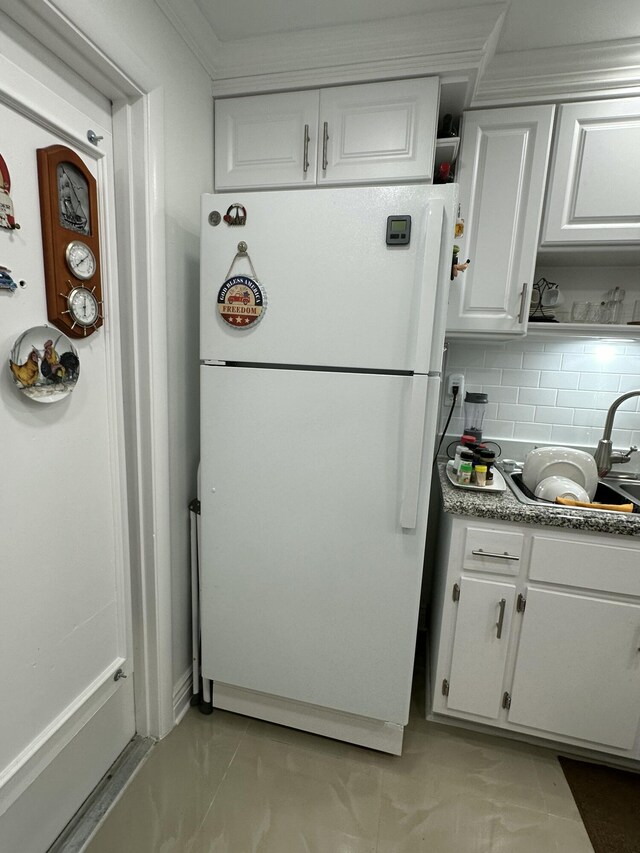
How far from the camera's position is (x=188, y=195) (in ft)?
4.47

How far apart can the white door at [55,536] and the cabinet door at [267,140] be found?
47 centimetres

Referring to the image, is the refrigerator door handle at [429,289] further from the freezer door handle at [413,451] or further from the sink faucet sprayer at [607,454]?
the sink faucet sprayer at [607,454]

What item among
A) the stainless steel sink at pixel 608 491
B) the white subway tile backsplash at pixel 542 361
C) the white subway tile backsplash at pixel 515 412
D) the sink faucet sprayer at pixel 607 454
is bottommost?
the stainless steel sink at pixel 608 491

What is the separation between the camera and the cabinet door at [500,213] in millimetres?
1435

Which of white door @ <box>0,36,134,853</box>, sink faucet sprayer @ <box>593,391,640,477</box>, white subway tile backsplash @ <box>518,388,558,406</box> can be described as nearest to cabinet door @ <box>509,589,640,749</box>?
sink faucet sprayer @ <box>593,391,640,477</box>

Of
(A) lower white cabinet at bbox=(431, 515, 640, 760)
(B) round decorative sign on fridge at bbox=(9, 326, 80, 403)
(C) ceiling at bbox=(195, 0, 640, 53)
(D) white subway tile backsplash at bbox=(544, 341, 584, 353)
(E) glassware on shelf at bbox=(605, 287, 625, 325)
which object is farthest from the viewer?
(D) white subway tile backsplash at bbox=(544, 341, 584, 353)

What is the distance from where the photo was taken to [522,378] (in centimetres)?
183

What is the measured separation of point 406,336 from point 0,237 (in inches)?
38.6

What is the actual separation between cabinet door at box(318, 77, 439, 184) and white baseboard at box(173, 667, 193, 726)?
6.38 feet

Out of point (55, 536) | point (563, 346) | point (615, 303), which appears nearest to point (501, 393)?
point (563, 346)

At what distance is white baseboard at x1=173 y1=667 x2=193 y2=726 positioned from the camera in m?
1.53

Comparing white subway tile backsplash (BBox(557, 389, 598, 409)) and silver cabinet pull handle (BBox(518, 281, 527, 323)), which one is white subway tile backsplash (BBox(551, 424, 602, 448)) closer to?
white subway tile backsplash (BBox(557, 389, 598, 409))

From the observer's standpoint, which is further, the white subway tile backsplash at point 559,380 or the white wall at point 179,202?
the white subway tile backsplash at point 559,380

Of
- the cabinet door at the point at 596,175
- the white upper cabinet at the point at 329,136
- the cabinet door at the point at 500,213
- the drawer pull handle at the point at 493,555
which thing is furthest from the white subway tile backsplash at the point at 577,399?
the white upper cabinet at the point at 329,136
